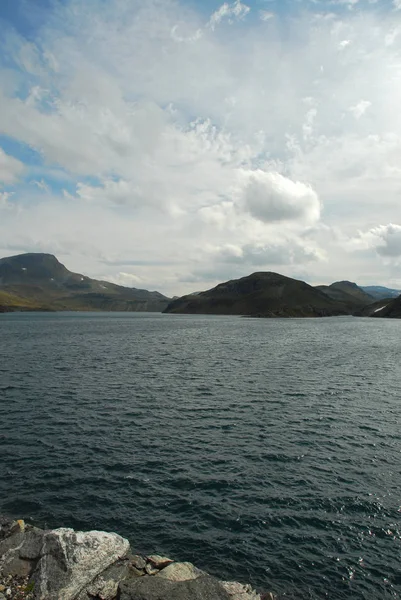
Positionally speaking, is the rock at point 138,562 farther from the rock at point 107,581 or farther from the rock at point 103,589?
the rock at point 103,589

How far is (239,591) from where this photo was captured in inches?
655

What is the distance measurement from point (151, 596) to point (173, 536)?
21.1 feet

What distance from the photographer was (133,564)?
18094 mm

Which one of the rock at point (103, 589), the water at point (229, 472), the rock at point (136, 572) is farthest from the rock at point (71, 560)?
the water at point (229, 472)

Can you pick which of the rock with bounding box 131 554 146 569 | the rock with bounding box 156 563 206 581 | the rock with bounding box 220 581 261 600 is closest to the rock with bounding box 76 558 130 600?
the rock with bounding box 131 554 146 569

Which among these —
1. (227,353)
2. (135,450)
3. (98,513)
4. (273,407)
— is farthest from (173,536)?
(227,353)

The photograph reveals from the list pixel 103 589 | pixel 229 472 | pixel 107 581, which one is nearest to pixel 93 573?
pixel 107 581

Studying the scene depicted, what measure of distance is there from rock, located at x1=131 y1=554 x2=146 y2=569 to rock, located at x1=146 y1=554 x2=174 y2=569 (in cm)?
33

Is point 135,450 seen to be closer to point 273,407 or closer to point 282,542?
point 282,542

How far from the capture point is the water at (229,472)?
19.9 metres

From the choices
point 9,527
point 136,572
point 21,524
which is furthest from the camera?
point 21,524

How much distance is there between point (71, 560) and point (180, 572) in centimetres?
510

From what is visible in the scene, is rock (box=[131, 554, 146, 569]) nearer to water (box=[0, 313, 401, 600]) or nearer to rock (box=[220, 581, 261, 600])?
water (box=[0, 313, 401, 600])

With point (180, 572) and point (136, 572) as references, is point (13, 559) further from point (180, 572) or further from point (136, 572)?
point (180, 572)
